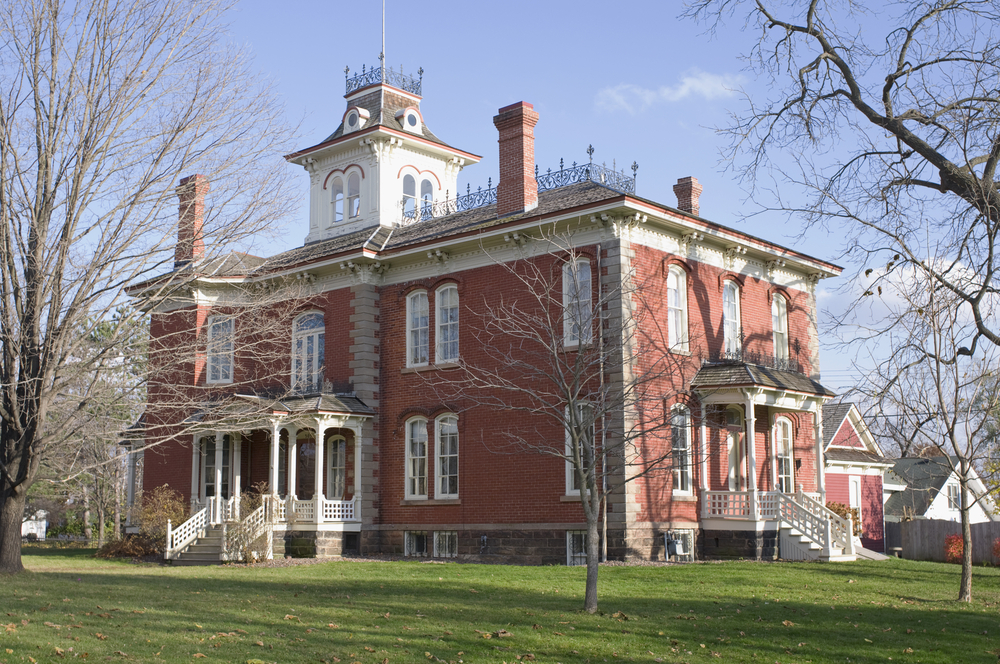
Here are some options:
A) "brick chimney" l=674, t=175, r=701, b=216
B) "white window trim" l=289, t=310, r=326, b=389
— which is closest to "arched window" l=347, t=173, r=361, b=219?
"white window trim" l=289, t=310, r=326, b=389

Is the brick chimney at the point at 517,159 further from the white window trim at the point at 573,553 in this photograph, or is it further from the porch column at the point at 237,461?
the porch column at the point at 237,461

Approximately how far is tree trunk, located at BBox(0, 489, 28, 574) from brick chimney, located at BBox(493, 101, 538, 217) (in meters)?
13.2

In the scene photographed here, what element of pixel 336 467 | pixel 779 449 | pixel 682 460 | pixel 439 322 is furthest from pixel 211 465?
pixel 779 449

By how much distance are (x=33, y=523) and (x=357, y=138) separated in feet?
145

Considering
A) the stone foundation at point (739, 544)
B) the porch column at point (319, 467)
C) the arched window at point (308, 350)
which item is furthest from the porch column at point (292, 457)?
the stone foundation at point (739, 544)

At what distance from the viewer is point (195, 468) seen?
30547mm

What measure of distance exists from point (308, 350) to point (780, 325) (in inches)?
529

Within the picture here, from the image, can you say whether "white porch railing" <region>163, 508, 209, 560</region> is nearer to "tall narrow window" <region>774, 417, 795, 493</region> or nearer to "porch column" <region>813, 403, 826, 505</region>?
"tall narrow window" <region>774, 417, 795, 493</region>

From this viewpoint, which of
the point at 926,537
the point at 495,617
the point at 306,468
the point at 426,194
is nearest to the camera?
the point at 495,617

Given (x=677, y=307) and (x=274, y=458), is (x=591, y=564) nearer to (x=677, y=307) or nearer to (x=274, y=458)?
(x=677, y=307)

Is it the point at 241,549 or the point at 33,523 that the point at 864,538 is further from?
the point at 33,523

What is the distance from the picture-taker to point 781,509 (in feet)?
78.2

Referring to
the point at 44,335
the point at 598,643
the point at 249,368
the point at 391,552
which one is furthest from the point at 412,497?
the point at 598,643

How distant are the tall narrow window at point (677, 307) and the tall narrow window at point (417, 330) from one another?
6.54 metres
